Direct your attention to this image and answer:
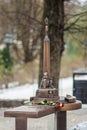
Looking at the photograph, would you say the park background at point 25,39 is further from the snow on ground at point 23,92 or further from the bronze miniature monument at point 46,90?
the bronze miniature monument at point 46,90

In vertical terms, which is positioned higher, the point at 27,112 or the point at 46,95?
the point at 46,95

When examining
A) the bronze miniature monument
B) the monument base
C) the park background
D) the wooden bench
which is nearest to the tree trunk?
the park background

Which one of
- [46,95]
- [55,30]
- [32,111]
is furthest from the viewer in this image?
[55,30]

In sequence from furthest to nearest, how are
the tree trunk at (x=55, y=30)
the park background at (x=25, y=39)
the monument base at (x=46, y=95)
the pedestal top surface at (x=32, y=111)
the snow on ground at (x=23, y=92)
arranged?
the snow on ground at (x=23, y=92)
the park background at (x=25, y=39)
the tree trunk at (x=55, y=30)
the monument base at (x=46, y=95)
the pedestal top surface at (x=32, y=111)

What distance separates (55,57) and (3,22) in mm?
15830

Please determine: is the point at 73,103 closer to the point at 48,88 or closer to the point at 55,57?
the point at 48,88

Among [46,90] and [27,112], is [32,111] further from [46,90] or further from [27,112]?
[46,90]

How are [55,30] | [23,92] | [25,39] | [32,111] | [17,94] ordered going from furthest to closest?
[25,39] < [23,92] < [17,94] < [55,30] < [32,111]

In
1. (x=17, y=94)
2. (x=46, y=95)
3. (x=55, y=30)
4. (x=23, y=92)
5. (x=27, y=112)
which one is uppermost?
(x=55, y=30)

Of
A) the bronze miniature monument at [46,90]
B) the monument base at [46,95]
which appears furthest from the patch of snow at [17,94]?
the monument base at [46,95]

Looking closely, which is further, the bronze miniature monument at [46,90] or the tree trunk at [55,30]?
the tree trunk at [55,30]

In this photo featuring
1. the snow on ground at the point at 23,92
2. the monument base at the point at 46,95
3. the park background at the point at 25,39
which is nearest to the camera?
the monument base at the point at 46,95

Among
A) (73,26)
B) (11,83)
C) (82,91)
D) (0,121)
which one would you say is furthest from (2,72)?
(0,121)

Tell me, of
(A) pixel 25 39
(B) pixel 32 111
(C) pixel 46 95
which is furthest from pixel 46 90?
(A) pixel 25 39
